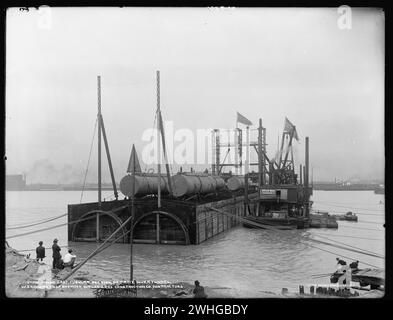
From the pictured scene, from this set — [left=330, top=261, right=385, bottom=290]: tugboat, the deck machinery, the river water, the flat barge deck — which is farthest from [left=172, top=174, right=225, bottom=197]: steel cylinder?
[left=330, top=261, right=385, bottom=290]: tugboat

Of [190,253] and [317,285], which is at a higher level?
[317,285]

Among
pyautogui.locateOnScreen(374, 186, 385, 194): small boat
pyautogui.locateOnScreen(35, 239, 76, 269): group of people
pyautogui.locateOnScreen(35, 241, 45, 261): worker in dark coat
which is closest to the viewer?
pyautogui.locateOnScreen(374, 186, 385, 194): small boat

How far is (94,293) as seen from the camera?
5.46 m

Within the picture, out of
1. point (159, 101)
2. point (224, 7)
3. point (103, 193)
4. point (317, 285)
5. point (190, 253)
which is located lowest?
point (190, 253)

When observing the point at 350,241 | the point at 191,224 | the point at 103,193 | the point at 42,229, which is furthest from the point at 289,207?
the point at 42,229

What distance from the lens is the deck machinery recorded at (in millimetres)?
7504

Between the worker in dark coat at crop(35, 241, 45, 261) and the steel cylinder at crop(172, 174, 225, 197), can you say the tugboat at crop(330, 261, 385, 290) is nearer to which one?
the worker in dark coat at crop(35, 241, 45, 261)

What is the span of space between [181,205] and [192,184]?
2.48 metres

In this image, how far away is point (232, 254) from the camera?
891 centimetres

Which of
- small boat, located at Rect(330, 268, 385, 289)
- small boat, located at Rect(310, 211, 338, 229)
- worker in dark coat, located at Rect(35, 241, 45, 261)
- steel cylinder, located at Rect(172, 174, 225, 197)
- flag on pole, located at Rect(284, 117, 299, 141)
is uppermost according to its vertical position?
flag on pole, located at Rect(284, 117, 299, 141)

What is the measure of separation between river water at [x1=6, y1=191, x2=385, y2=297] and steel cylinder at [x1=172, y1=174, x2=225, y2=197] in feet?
8.08
